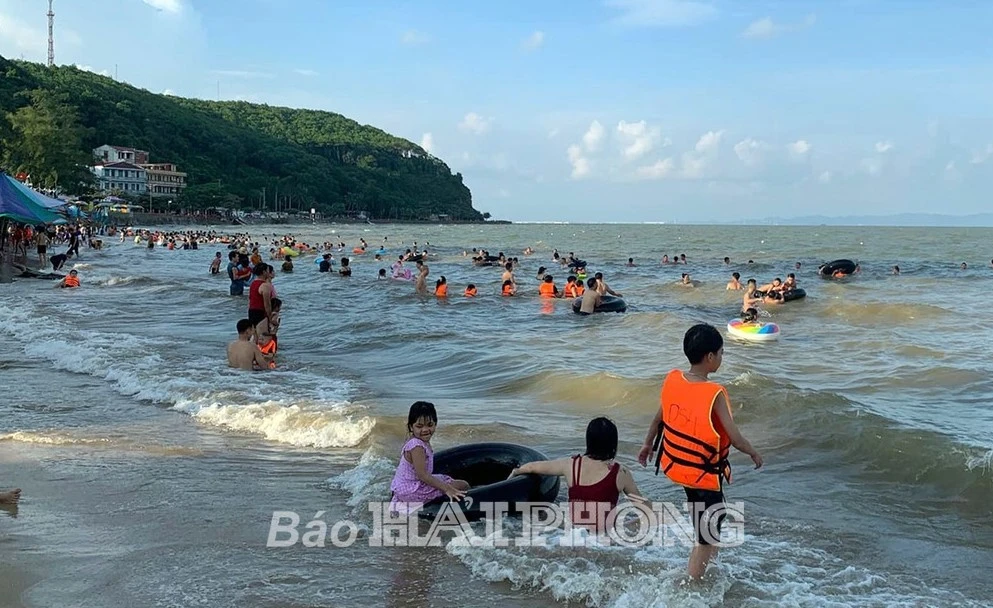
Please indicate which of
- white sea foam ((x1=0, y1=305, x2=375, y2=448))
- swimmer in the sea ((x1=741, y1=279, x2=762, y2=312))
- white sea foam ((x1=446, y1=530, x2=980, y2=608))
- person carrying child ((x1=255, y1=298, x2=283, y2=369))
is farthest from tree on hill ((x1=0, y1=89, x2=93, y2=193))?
white sea foam ((x1=446, y1=530, x2=980, y2=608))

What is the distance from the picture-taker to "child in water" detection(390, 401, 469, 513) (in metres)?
4.63

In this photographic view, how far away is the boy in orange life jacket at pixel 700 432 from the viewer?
3691mm

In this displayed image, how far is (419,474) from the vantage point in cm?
474

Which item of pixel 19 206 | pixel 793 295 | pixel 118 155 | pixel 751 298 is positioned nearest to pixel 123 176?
pixel 118 155

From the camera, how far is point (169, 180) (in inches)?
4252

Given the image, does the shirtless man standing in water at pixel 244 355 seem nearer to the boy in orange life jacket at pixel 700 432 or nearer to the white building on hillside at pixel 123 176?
the boy in orange life jacket at pixel 700 432

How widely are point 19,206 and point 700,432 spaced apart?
Result: 20.5 metres

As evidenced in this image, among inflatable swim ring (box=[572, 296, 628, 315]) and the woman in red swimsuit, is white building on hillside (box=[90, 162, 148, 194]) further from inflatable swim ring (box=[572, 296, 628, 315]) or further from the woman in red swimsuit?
the woman in red swimsuit

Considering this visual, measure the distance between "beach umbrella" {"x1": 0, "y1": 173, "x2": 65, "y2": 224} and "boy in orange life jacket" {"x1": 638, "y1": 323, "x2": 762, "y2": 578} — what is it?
19.8 meters

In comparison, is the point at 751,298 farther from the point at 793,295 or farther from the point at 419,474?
the point at 419,474

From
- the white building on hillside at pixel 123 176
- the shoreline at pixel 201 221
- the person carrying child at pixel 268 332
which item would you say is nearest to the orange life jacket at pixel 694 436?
the person carrying child at pixel 268 332

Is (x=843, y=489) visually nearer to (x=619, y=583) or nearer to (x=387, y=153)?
(x=619, y=583)

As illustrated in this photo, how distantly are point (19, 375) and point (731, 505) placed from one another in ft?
25.8

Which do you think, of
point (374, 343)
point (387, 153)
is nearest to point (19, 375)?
point (374, 343)
